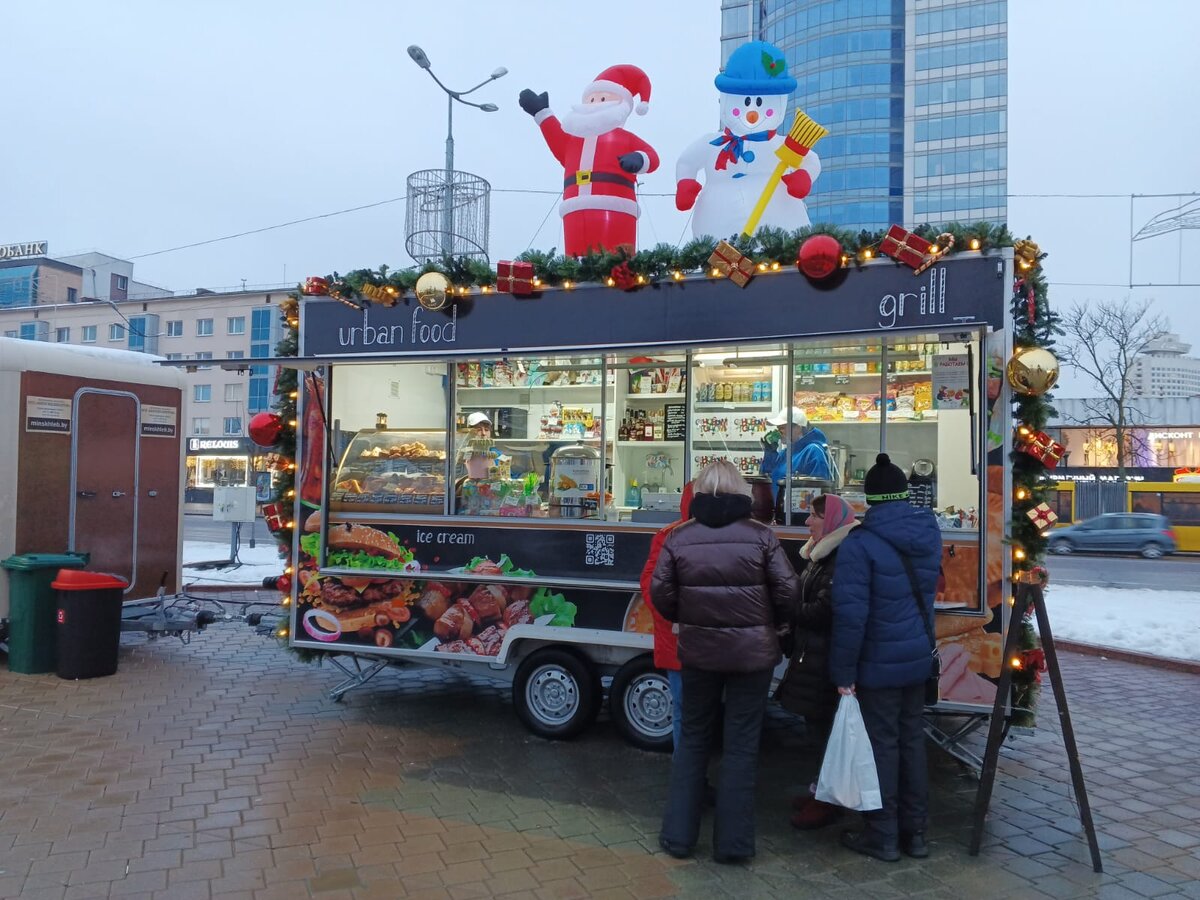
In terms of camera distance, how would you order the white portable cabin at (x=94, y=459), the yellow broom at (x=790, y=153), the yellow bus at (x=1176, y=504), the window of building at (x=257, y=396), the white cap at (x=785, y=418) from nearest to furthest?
the white cap at (x=785, y=418) < the yellow broom at (x=790, y=153) < the white portable cabin at (x=94, y=459) < the yellow bus at (x=1176, y=504) < the window of building at (x=257, y=396)

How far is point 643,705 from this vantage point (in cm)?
582

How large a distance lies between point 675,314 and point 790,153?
232cm

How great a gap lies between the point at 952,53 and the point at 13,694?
80.8m

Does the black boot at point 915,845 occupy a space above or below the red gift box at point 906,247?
below

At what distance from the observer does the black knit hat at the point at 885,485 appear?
4293 millimetres

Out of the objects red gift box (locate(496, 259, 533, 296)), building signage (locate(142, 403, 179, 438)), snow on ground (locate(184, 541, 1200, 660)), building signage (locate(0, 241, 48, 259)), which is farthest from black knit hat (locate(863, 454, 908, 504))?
building signage (locate(0, 241, 48, 259))

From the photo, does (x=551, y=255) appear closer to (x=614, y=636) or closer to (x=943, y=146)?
(x=614, y=636)

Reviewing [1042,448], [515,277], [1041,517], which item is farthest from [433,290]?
[1041,517]

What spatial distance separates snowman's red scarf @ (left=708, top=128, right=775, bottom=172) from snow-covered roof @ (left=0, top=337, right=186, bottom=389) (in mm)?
4860

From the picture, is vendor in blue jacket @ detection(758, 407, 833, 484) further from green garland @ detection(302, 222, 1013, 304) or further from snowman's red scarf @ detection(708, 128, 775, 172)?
snowman's red scarf @ detection(708, 128, 775, 172)

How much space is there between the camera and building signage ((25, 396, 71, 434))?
8133 mm

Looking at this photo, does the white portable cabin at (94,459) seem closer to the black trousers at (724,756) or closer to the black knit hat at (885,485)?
the black trousers at (724,756)

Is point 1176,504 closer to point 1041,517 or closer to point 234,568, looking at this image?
point 234,568

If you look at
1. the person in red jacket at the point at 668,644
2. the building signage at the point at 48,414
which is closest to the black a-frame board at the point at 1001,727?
the person in red jacket at the point at 668,644
